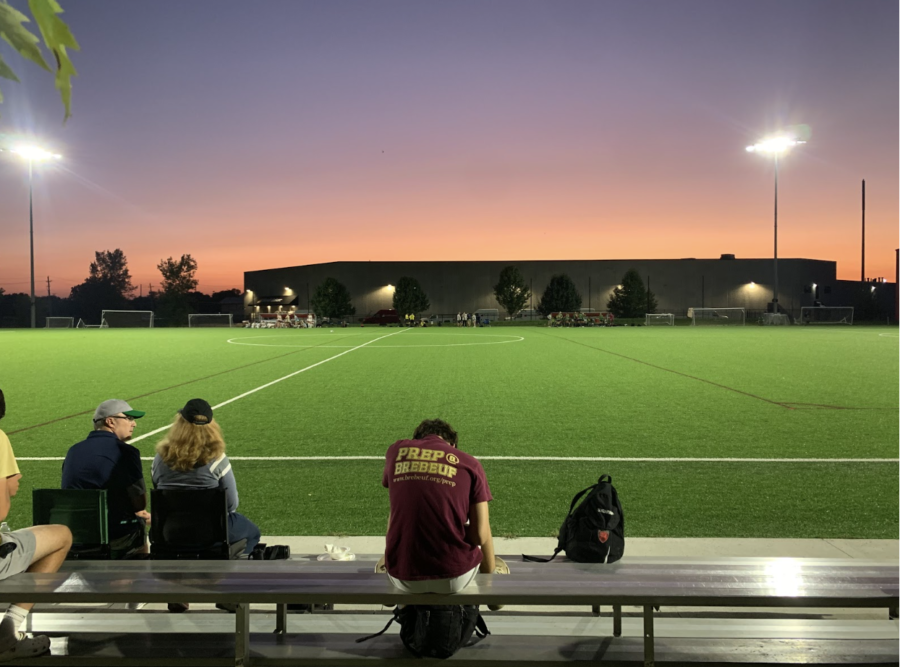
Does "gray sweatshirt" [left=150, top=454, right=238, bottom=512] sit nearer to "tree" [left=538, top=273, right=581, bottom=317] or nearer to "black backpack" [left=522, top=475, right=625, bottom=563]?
"black backpack" [left=522, top=475, right=625, bottom=563]

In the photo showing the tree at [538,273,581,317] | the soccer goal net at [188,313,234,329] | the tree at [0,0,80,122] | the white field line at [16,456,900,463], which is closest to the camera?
the tree at [0,0,80,122]

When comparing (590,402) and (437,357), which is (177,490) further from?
(437,357)

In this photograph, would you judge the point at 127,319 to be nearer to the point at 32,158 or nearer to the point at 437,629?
the point at 32,158

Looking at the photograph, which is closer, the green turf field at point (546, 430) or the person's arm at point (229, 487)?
the person's arm at point (229, 487)

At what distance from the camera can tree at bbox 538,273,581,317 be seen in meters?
92.4

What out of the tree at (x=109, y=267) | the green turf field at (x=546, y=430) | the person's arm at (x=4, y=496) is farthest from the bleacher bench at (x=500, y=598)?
the tree at (x=109, y=267)

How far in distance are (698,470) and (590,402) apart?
19.0 ft

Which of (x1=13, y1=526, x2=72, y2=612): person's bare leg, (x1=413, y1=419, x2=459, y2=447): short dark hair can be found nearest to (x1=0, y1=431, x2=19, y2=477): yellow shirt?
(x1=13, y1=526, x2=72, y2=612): person's bare leg

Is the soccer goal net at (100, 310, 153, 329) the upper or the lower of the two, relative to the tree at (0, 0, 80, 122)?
lower

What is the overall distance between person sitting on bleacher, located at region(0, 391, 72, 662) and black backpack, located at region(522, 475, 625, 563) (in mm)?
2762

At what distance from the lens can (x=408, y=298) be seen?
3642 inches

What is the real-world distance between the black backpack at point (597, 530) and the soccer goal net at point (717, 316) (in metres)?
74.7

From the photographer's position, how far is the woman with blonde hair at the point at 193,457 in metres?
4.54

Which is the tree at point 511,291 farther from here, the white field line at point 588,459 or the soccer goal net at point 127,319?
the white field line at point 588,459
